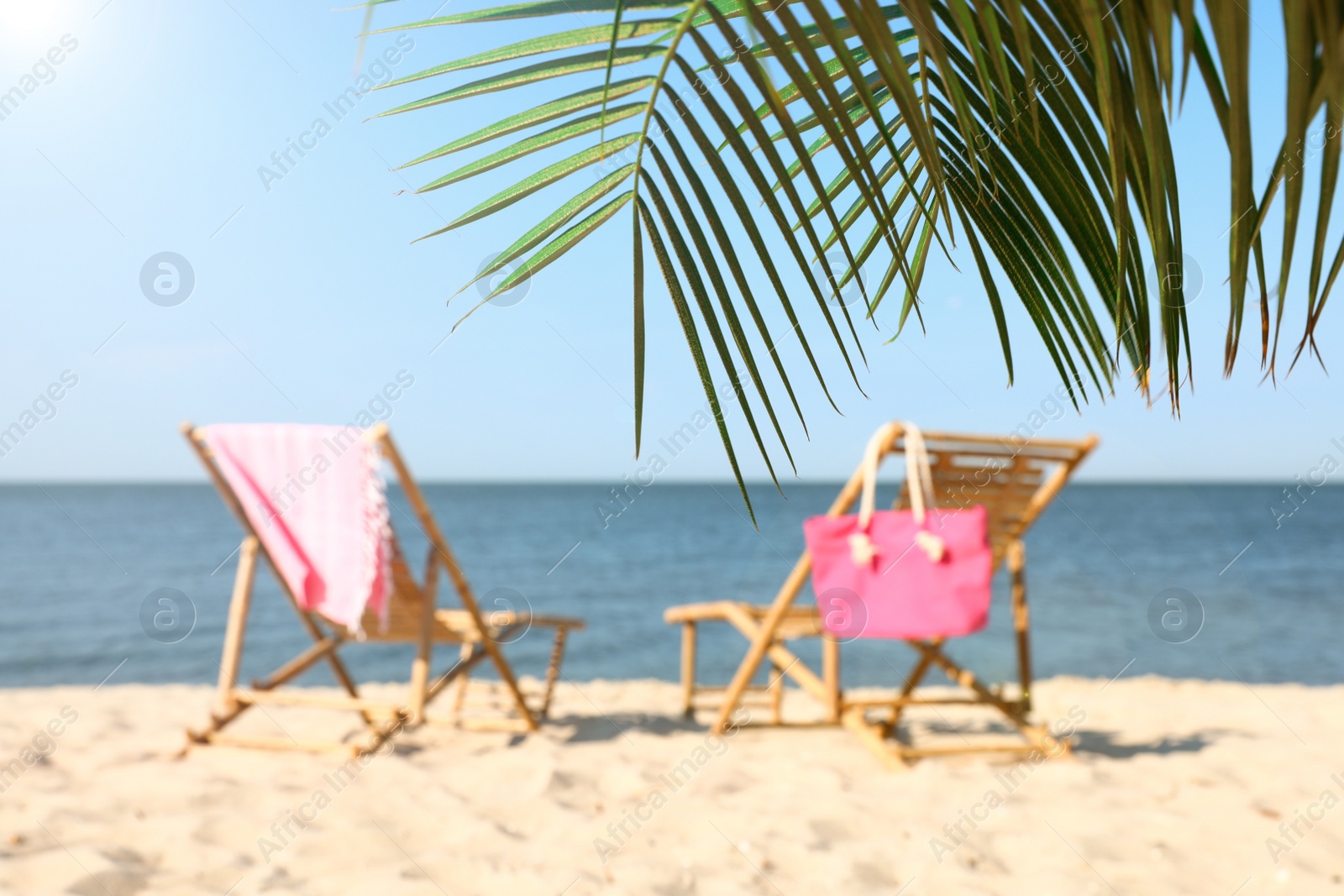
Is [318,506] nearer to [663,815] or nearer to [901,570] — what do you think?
[663,815]

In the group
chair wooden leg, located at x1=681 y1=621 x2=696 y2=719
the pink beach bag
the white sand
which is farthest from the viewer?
chair wooden leg, located at x1=681 y1=621 x2=696 y2=719

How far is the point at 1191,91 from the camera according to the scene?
0.66 meters

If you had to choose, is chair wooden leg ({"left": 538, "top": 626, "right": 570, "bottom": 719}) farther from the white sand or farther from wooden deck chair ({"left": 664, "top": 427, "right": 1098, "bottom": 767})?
wooden deck chair ({"left": 664, "top": 427, "right": 1098, "bottom": 767})

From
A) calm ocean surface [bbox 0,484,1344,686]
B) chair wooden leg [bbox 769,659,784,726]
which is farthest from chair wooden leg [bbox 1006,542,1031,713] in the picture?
calm ocean surface [bbox 0,484,1344,686]

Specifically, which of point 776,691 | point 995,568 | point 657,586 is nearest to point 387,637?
point 776,691

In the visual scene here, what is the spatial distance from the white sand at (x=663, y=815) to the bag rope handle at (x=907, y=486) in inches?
29.7

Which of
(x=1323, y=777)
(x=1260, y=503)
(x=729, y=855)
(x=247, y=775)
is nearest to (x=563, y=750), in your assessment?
(x=247, y=775)

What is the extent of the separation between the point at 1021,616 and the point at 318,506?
2702 millimetres

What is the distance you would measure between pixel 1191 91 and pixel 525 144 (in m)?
0.52

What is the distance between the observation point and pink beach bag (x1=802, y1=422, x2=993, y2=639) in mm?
2992

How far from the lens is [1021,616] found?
3.59m

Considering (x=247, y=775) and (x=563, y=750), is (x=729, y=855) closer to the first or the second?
(x=563, y=750)

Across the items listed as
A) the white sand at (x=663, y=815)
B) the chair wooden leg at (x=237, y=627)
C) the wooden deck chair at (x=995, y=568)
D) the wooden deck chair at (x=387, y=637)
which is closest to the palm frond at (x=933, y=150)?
the white sand at (x=663, y=815)

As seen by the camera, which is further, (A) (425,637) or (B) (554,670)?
(B) (554,670)
